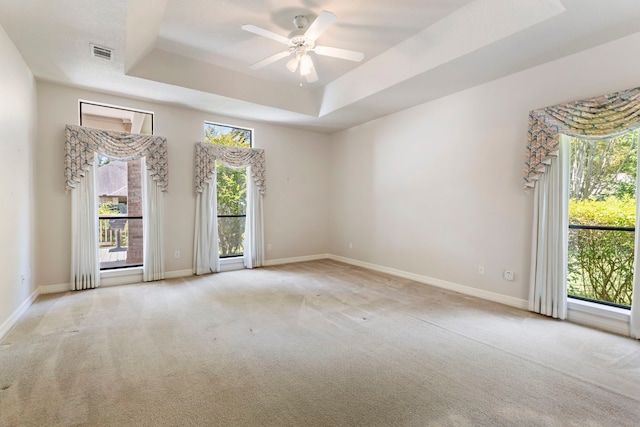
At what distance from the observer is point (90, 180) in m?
4.32

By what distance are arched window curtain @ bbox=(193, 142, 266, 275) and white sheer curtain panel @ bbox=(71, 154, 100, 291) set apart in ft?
4.61

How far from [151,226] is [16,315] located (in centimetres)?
191

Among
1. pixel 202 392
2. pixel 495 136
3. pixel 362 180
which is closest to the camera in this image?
pixel 202 392

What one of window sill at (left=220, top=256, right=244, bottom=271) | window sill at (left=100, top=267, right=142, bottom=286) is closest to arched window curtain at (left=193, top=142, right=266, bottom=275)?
window sill at (left=220, top=256, right=244, bottom=271)

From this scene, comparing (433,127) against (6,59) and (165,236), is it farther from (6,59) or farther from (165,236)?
(6,59)

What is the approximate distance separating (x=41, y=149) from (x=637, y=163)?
6.95 m

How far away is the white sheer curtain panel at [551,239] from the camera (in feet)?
10.7

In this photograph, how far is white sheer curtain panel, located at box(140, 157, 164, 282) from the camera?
15.6 ft

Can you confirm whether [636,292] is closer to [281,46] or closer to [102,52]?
[281,46]

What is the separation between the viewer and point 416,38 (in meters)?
3.52

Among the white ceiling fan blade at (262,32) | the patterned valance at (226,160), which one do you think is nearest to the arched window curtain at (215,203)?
the patterned valance at (226,160)

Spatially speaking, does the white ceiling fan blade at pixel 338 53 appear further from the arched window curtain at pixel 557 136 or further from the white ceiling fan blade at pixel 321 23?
the arched window curtain at pixel 557 136

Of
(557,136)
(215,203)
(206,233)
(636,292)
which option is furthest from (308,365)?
(215,203)

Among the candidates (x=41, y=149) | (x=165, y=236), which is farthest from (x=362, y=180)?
(x=41, y=149)
